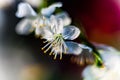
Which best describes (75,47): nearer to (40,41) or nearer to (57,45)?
(57,45)

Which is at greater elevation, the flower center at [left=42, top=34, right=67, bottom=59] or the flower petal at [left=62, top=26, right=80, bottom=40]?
the flower petal at [left=62, top=26, right=80, bottom=40]

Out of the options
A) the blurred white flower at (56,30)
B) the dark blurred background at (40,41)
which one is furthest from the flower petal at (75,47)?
the dark blurred background at (40,41)

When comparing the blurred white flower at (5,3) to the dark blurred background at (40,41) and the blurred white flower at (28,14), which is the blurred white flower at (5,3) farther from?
the blurred white flower at (28,14)

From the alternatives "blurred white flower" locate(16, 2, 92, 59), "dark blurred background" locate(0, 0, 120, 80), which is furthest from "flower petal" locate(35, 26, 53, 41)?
"dark blurred background" locate(0, 0, 120, 80)

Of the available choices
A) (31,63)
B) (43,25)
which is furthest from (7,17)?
(43,25)

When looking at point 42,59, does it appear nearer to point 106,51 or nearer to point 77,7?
point 77,7

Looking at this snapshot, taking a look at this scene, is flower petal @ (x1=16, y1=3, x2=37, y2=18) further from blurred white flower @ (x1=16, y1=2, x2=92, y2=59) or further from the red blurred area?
the red blurred area
